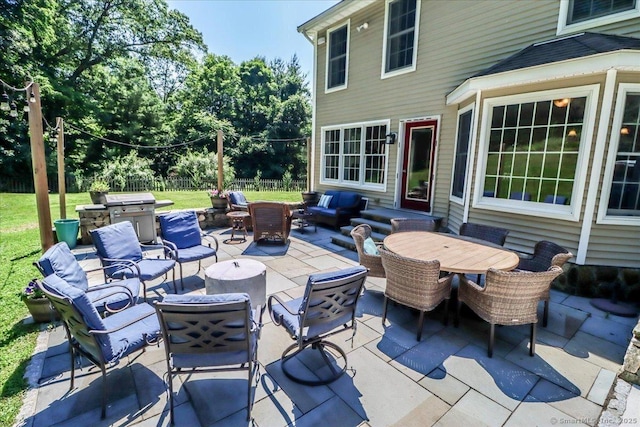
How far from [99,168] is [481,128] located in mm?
17423

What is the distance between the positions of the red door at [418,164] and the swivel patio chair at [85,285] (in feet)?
18.8

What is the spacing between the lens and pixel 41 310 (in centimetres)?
314

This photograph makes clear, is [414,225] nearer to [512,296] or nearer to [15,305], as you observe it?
[512,296]

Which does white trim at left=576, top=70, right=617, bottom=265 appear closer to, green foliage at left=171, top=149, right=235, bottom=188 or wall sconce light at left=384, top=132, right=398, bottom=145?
wall sconce light at left=384, top=132, right=398, bottom=145

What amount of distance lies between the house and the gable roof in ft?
0.09

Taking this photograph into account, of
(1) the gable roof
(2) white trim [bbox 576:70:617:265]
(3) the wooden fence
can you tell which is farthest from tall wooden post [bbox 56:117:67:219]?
(2) white trim [bbox 576:70:617:265]

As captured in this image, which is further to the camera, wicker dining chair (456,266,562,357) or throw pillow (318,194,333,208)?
throw pillow (318,194,333,208)

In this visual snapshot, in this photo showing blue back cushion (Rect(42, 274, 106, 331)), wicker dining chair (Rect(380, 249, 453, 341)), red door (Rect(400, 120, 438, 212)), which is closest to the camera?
blue back cushion (Rect(42, 274, 106, 331))

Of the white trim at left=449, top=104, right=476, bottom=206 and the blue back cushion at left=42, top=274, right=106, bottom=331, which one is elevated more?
the white trim at left=449, top=104, right=476, bottom=206

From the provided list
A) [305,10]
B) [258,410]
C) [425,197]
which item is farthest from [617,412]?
[305,10]

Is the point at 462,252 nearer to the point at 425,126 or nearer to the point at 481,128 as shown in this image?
the point at 481,128

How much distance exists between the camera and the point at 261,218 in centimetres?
614

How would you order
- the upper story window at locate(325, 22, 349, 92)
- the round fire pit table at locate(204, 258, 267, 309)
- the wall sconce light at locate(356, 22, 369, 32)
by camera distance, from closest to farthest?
the round fire pit table at locate(204, 258, 267, 309) < the wall sconce light at locate(356, 22, 369, 32) < the upper story window at locate(325, 22, 349, 92)

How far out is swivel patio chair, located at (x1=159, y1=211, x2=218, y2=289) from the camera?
4.33m
